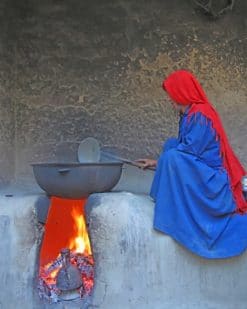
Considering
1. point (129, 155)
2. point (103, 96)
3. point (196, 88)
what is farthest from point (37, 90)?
point (196, 88)

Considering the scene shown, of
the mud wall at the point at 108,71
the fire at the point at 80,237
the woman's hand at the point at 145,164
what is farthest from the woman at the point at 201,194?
the mud wall at the point at 108,71

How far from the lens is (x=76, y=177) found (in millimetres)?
2863

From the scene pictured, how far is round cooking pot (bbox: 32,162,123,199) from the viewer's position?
286 centimetres

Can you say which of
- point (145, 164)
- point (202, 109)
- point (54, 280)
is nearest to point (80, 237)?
point (54, 280)

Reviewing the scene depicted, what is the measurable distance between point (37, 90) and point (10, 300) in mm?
1507

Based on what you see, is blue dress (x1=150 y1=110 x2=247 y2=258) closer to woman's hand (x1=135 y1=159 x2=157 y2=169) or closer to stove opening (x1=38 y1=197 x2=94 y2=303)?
woman's hand (x1=135 y1=159 x2=157 y2=169)

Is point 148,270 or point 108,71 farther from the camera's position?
point 108,71

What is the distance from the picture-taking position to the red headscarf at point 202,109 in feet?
9.48

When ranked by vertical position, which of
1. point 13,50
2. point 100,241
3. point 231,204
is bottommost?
point 100,241

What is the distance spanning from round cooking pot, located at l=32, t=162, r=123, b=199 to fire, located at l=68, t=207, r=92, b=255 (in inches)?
3.9

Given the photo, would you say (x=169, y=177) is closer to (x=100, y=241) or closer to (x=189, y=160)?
(x=189, y=160)

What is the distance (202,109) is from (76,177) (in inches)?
25.0

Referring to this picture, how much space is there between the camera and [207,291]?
9.27ft

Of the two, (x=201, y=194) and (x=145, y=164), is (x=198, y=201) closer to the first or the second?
(x=201, y=194)
